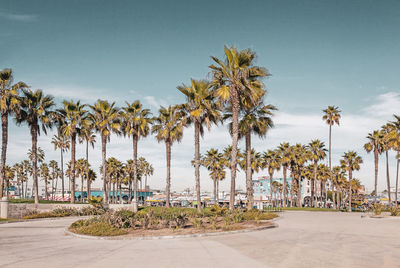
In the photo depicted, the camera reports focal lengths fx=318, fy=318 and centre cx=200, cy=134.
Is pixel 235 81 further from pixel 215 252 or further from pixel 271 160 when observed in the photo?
pixel 271 160

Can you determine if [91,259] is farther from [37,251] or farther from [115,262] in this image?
[37,251]

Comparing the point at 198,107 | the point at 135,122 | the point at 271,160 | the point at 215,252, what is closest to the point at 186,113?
the point at 198,107

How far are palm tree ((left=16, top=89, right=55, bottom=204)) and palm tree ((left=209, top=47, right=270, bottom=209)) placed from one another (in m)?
21.9

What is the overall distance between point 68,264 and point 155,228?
8708 mm

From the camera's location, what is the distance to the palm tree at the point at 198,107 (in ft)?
98.0

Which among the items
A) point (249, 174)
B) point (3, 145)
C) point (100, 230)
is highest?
point (3, 145)

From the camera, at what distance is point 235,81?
25.5 m

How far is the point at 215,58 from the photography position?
2584 cm

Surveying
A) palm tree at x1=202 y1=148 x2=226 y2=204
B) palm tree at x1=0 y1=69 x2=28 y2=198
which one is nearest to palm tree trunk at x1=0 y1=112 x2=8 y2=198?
palm tree at x1=0 y1=69 x2=28 y2=198

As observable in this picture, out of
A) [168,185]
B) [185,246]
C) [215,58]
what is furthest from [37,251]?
[168,185]

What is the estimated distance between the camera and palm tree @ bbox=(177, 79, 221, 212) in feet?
98.0

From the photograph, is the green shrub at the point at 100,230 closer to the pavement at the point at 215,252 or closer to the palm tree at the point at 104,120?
the pavement at the point at 215,252

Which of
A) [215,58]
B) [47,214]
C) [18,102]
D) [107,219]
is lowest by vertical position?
[47,214]

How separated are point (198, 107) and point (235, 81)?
19.5 ft
